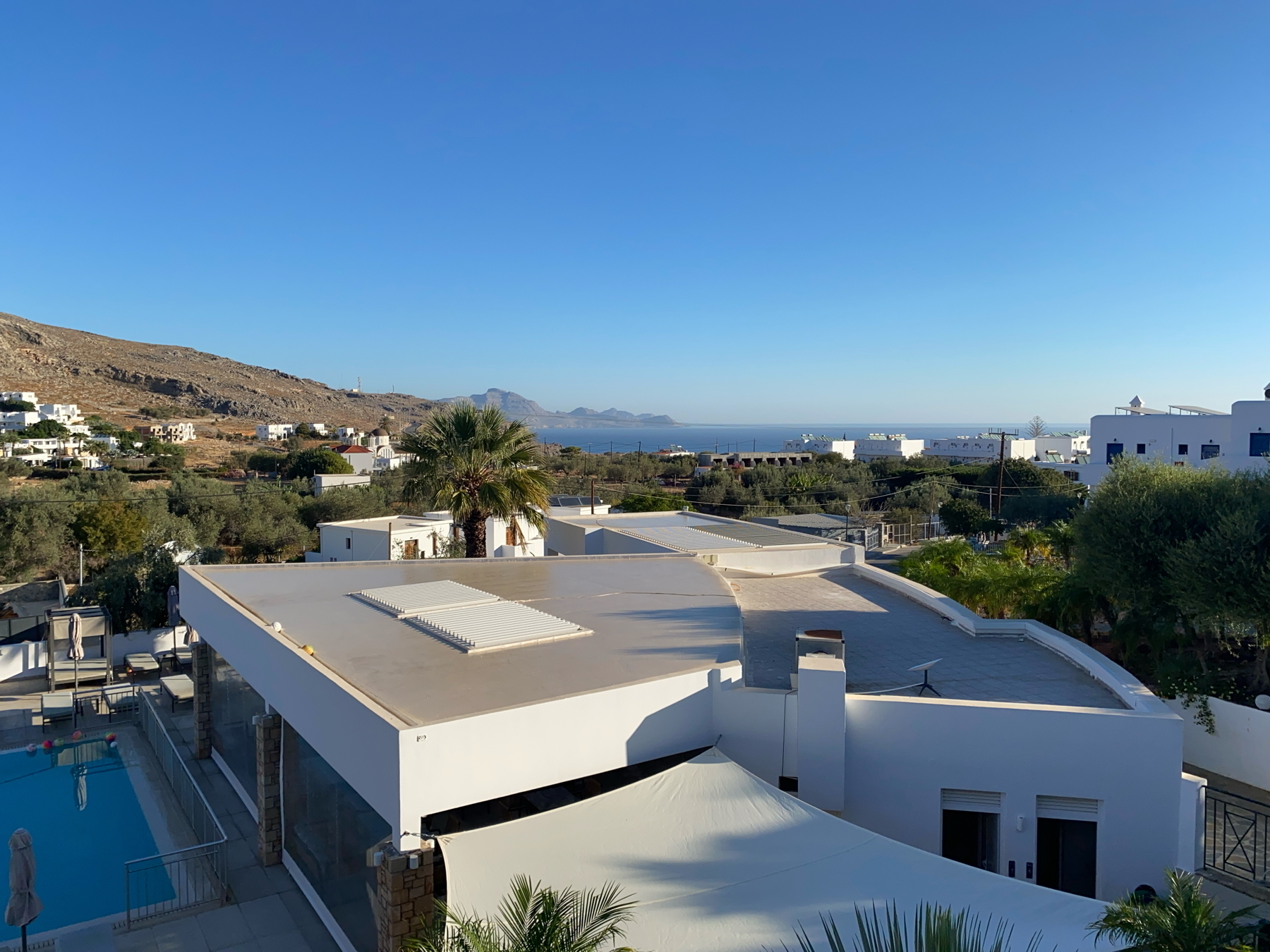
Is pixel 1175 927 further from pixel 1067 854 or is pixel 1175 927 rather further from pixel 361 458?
pixel 361 458

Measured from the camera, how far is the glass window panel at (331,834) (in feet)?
25.1

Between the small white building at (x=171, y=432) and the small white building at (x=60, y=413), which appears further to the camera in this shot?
the small white building at (x=60, y=413)

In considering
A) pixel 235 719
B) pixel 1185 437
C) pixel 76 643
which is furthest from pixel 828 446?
pixel 235 719

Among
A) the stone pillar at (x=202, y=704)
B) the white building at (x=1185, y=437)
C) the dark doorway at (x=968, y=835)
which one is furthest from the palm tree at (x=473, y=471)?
the white building at (x=1185, y=437)

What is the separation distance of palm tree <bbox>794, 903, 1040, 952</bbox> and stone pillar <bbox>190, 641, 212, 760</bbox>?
12.0m

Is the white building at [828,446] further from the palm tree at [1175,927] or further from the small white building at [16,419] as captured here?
the palm tree at [1175,927]

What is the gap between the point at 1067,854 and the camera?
841 centimetres

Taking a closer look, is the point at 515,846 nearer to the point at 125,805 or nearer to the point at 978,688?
the point at 978,688

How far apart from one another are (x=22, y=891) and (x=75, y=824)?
4.93m

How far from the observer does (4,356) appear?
97.6m

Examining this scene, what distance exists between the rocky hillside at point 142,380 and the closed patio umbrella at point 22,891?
97.8 metres

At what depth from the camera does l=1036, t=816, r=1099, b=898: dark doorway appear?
8.32m

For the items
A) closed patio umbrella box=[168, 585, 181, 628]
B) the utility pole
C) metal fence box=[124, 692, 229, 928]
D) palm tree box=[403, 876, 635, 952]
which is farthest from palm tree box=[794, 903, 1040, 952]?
the utility pole

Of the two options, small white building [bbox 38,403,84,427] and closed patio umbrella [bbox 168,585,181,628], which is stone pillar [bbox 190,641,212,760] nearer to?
closed patio umbrella [bbox 168,585,181,628]
